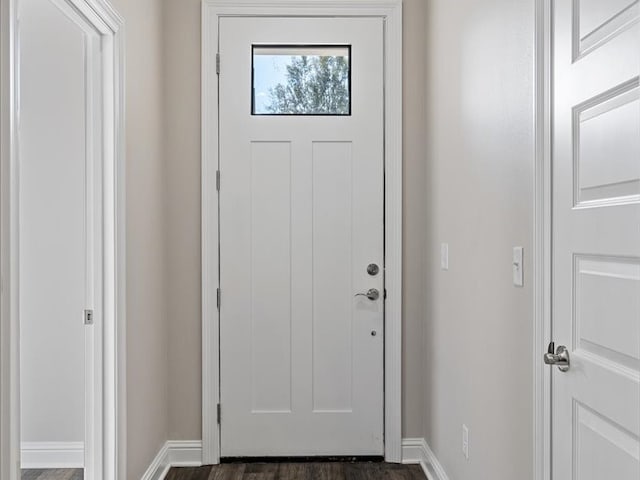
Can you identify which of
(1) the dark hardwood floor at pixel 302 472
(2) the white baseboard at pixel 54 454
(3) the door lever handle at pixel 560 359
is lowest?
(1) the dark hardwood floor at pixel 302 472

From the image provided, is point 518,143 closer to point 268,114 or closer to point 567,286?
point 567,286

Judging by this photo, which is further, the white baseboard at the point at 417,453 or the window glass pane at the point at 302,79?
the window glass pane at the point at 302,79

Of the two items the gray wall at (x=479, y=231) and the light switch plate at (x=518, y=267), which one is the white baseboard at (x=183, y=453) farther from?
the light switch plate at (x=518, y=267)

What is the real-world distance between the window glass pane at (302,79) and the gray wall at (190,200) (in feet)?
1.04

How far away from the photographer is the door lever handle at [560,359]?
4.85ft

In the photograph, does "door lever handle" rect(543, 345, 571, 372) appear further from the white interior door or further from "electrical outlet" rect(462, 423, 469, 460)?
the white interior door

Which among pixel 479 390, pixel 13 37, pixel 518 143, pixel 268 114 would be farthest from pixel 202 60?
pixel 479 390

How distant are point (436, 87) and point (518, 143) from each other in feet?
3.91

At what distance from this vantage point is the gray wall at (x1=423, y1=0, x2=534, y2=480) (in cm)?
177

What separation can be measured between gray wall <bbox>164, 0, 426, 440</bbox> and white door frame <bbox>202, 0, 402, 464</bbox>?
5 cm

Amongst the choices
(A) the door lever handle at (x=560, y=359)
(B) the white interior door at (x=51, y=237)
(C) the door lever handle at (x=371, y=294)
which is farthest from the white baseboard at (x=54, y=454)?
(A) the door lever handle at (x=560, y=359)

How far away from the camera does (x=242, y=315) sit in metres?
3.14

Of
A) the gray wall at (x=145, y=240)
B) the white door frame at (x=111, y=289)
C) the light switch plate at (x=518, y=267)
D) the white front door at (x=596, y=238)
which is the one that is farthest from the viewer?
the gray wall at (x=145, y=240)

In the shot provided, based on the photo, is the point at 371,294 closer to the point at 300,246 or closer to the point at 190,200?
the point at 300,246
